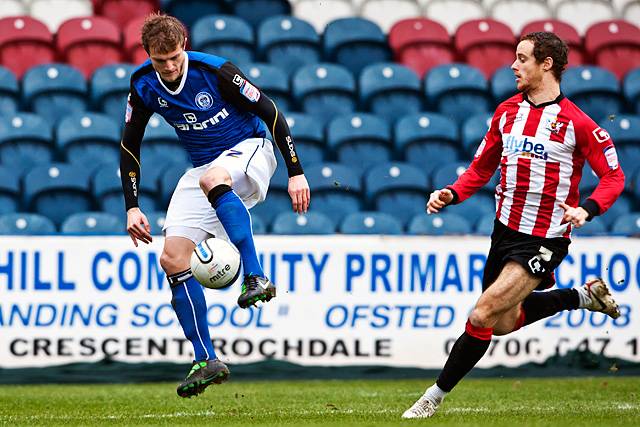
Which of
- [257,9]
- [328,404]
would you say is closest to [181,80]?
[328,404]

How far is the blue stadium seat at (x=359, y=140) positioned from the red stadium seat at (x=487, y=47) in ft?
7.57

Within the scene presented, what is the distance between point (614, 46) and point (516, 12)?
138 centimetres

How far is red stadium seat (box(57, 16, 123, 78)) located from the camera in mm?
12945

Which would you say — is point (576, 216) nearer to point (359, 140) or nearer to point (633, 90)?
point (359, 140)

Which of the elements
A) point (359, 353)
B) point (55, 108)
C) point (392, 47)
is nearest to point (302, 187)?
point (359, 353)

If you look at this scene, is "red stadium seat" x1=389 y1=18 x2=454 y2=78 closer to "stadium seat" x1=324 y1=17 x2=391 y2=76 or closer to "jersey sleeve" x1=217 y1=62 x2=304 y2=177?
"stadium seat" x1=324 y1=17 x2=391 y2=76

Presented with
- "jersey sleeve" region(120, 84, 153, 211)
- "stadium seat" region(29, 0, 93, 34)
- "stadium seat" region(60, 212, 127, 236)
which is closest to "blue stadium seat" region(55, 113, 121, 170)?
"stadium seat" region(60, 212, 127, 236)

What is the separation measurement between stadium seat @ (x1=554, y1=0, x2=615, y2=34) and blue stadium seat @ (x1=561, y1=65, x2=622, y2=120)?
5.75 feet

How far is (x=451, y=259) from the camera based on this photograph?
9.63m

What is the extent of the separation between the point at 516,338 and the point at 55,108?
578 centimetres

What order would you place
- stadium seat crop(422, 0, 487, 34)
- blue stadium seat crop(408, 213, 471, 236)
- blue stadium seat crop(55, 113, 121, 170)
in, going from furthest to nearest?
stadium seat crop(422, 0, 487, 34)
blue stadium seat crop(55, 113, 121, 170)
blue stadium seat crop(408, 213, 471, 236)

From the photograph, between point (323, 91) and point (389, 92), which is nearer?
point (323, 91)

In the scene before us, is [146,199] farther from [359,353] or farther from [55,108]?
[359,353]

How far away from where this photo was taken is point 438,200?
6.40m
